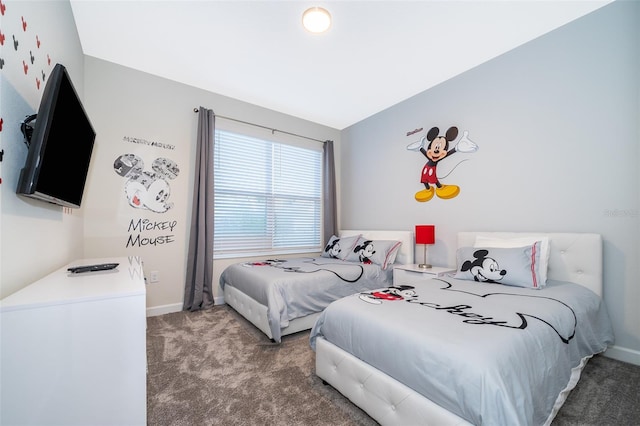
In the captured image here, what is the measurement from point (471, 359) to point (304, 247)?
10.7 feet

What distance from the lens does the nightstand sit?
2.64m

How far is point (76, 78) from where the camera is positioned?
2.28m

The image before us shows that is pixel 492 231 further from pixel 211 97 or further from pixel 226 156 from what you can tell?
pixel 211 97

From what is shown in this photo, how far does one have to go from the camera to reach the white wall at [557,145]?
191 cm

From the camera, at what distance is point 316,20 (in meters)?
2.06

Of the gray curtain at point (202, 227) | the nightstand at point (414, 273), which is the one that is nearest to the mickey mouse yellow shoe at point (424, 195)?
the nightstand at point (414, 273)

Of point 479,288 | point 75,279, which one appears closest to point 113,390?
point 75,279

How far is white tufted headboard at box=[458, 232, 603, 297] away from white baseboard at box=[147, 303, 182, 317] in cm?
365

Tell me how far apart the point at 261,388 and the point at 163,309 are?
189cm

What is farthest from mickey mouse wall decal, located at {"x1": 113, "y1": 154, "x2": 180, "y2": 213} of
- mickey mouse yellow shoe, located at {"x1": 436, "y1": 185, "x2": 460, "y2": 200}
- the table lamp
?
mickey mouse yellow shoe, located at {"x1": 436, "y1": 185, "x2": 460, "y2": 200}

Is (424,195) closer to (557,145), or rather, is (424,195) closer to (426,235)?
(426,235)

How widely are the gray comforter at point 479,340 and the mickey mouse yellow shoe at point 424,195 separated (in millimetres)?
1469

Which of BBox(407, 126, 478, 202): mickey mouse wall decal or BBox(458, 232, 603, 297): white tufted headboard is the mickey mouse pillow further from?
BBox(407, 126, 478, 202): mickey mouse wall decal

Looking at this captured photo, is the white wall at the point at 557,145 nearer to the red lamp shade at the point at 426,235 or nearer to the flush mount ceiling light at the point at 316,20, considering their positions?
the red lamp shade at the point at 426,235
